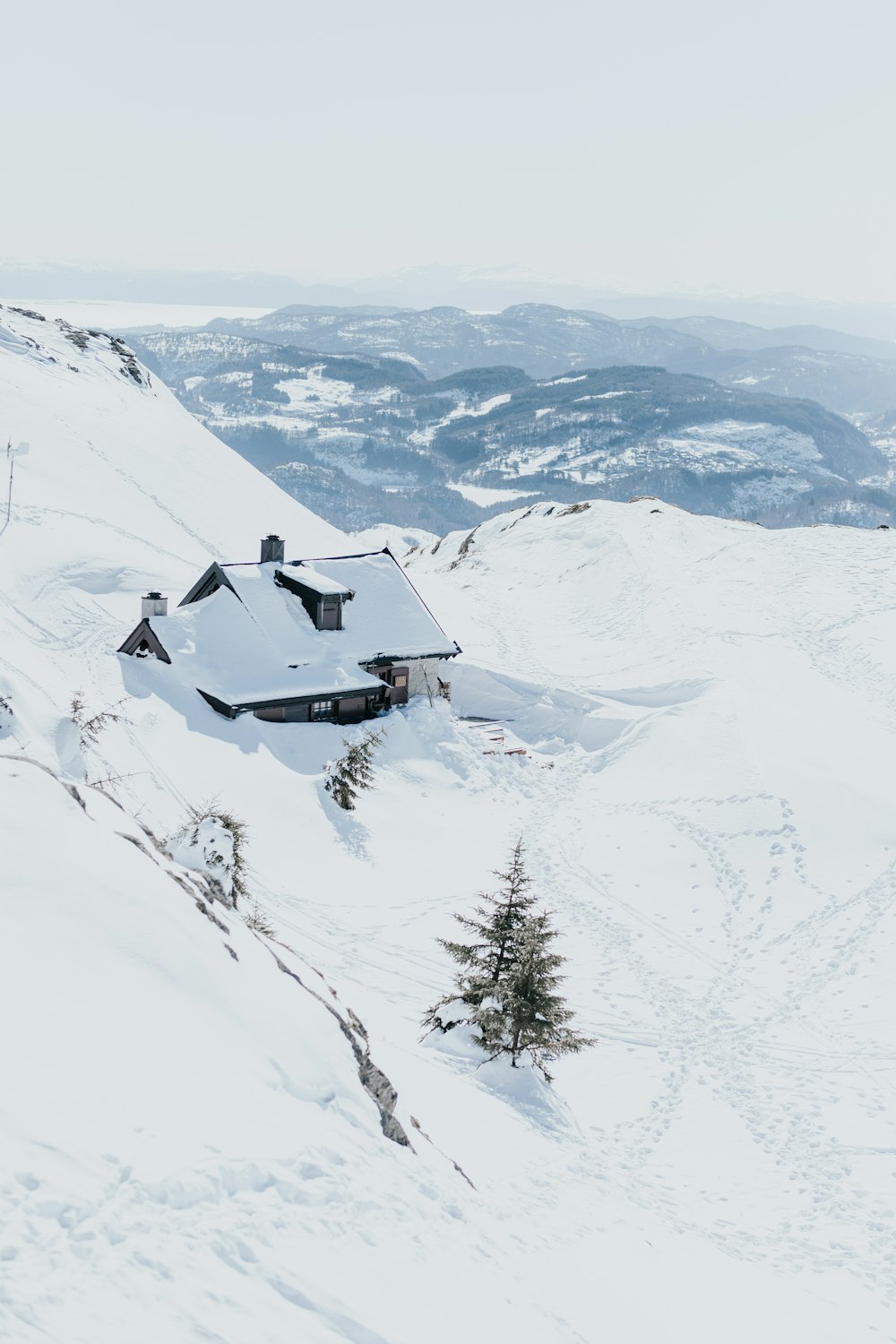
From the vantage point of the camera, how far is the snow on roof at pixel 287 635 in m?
35.2

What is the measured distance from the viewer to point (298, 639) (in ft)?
122

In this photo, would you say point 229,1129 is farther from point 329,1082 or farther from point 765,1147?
point 765,1147

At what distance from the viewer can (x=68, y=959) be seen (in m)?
10.4

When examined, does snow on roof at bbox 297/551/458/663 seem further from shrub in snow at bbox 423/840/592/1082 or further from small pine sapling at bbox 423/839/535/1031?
shrub in snow at bbox 423/840/592/1082

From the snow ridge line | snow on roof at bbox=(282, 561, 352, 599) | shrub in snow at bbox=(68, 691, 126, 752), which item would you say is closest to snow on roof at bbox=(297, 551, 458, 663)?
snow on roof at bbox=(282, 561, 352, 599)

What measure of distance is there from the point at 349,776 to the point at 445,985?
33.3 feet

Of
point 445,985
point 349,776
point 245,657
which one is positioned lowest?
point 445,985

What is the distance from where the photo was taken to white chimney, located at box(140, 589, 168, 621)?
35.5 metres

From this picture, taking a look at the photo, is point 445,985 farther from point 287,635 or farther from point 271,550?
point 271,550

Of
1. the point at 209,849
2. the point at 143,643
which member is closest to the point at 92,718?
the point at 143,643

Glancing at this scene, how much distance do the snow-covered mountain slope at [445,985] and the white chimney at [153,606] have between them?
2.31 metres

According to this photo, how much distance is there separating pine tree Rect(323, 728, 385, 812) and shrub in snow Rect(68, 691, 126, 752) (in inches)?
266

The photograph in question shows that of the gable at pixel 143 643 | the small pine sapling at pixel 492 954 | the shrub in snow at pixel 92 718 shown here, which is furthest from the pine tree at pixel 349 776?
the small pine sapling at pixel 492 954

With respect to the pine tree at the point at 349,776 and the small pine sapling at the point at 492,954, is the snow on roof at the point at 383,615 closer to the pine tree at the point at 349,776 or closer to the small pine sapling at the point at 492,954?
the pine tree at the point at 349,776
